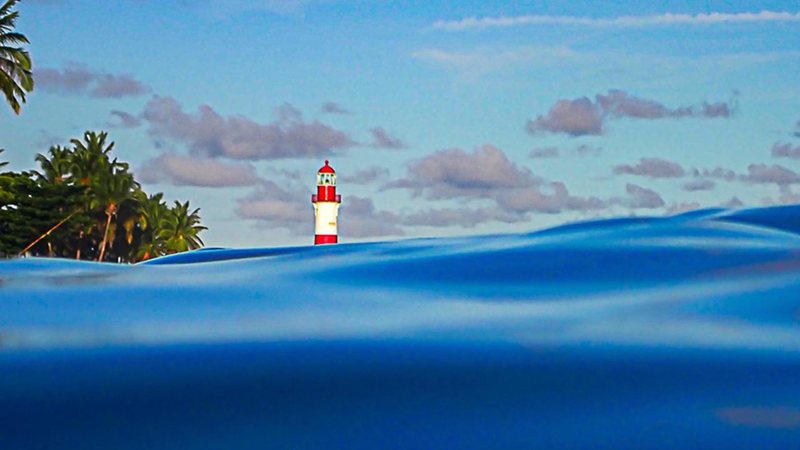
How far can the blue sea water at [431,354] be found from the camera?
64 cm

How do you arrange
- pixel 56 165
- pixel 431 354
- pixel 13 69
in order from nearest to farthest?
pixel 431 354, pixel 13 69, pixel 56 165

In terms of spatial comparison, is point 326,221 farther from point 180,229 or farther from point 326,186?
point 180,229

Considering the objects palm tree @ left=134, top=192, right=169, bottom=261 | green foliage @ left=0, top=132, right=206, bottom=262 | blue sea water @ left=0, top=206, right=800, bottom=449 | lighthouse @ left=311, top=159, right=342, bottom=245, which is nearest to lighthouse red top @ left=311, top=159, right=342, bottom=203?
lighthouse @ left=311, top=159, right=342, bottom=245

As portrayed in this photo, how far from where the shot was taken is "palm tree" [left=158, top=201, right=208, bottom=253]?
174 feet

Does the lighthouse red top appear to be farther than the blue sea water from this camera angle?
Yes

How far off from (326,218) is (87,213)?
1191cm

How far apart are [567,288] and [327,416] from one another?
0.54m

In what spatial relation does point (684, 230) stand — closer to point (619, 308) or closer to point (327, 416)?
point (619, 308)

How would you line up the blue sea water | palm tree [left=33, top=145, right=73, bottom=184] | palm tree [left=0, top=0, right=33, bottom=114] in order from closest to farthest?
the blue sea water, palm tree [left=0, top=0, right=33, bottom=114], palm tree [left=33, top=145, right=73, bottom=184]

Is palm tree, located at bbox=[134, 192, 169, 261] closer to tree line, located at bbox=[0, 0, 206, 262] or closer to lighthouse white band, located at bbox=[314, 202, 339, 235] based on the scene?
tree line, located at bbox=[0, 0, 206, 262]

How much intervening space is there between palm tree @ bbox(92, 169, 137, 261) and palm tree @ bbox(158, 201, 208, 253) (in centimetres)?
715

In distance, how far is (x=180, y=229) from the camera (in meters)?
54.1

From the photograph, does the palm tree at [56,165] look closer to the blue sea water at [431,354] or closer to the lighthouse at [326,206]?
the lighthouse at [326,206]

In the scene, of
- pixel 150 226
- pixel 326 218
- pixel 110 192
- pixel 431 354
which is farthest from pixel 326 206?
pixel 431 354
